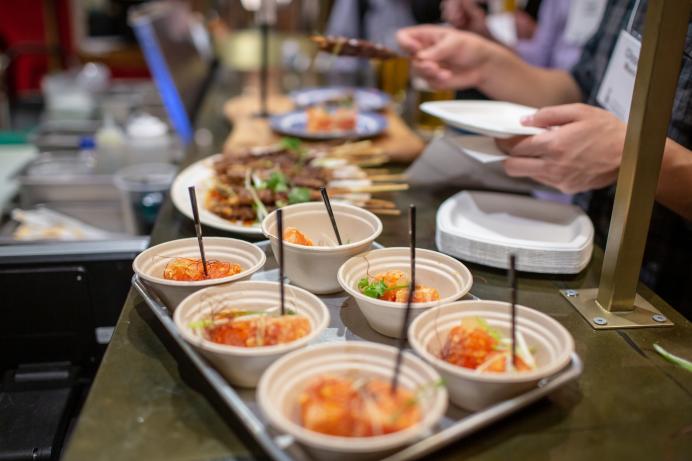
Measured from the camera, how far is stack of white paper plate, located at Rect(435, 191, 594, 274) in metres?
1.62

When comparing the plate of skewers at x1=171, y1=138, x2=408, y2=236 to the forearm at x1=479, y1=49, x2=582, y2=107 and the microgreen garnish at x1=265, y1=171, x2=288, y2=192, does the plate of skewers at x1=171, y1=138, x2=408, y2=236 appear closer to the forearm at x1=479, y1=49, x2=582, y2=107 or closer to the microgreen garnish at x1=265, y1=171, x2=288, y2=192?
the microgreen garnish at x1=265, y1=171, x2=288, y2=192

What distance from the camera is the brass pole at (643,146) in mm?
1231

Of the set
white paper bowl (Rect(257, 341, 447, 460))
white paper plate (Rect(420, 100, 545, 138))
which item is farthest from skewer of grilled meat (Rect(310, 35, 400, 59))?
white paper bowl (Rect(257, 341, 447, 460))

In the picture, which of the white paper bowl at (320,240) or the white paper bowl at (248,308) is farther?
the white paper bowl at (320,240)

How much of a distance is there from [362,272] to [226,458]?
21.4 inches

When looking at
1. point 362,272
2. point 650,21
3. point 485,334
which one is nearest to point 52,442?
point 362,272

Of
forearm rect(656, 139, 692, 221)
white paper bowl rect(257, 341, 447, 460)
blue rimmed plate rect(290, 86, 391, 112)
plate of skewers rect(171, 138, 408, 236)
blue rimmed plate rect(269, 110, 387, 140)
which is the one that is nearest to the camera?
white paper bowl rect(257, 341, 447, 460)

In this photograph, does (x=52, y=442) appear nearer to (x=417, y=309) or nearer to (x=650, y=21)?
(x=417, y=309)

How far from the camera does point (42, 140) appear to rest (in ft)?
10.7

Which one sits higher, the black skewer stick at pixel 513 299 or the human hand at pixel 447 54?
the human hand at pixel 447 54

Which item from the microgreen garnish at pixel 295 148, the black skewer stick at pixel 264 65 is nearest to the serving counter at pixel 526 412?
the microgreen garnish at pixel 295 148

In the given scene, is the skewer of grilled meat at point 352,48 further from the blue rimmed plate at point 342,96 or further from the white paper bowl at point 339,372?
the white paper bowl at point 339,372

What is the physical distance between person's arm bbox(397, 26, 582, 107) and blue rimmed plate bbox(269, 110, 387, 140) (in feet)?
1.19

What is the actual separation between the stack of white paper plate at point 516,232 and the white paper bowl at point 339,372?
67cm
